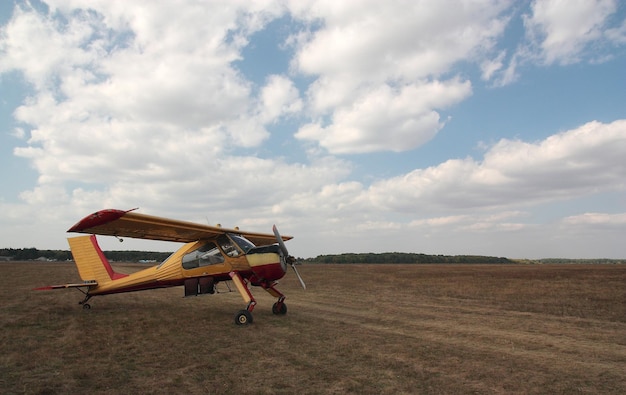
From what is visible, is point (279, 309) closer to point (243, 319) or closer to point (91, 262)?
point (243, 319)

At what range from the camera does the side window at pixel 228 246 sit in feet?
37.2

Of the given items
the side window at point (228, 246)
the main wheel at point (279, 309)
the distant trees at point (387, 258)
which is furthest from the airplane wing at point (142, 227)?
the distant trees at point (387, 258)

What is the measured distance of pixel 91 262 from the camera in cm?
1259

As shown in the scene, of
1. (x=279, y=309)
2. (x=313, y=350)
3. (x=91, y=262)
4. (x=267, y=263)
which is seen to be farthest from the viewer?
(x=91, y=262)

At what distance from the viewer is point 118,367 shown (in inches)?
226

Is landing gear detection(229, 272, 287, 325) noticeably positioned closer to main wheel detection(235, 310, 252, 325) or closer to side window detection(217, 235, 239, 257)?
main wheel detection(235, 310, 252, 325)

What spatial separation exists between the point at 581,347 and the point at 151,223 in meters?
10.2

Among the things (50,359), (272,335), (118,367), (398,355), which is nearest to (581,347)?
(398,355)

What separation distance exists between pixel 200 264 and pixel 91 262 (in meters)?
Answer: 4.17

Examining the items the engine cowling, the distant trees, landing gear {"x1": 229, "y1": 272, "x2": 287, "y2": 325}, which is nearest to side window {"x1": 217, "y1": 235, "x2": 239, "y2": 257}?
the engine cowling

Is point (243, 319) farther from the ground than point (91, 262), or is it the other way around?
point (91, 262)

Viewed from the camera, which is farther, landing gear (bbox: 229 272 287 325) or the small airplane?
the small airplane

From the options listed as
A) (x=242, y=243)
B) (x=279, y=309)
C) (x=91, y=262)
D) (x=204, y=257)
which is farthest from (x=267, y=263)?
(x=91, y=262)

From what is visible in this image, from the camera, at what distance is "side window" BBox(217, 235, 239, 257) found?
11344 millimetres
